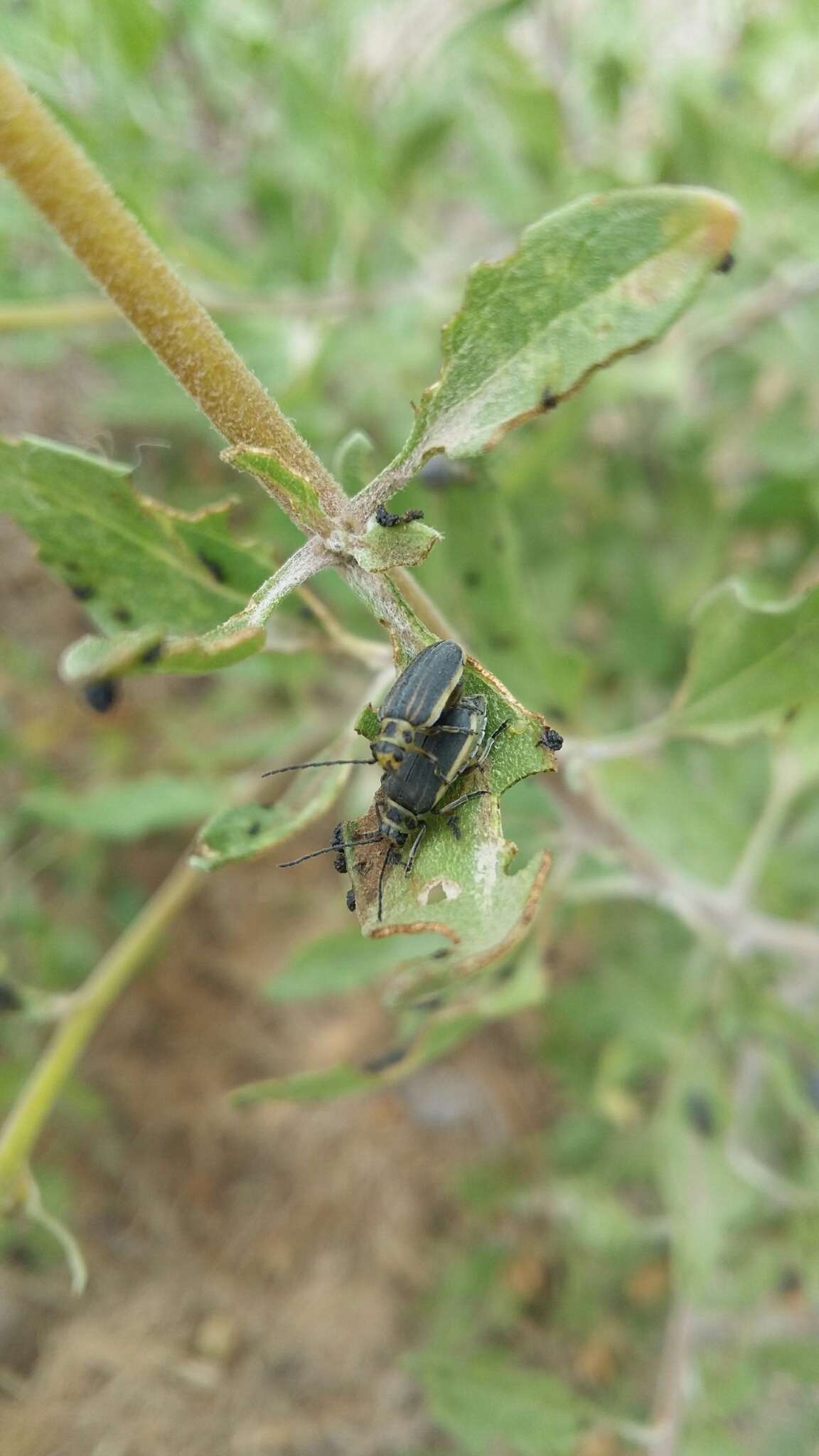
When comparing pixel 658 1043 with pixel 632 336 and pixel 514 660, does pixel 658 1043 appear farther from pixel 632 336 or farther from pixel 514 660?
pixel 632 336

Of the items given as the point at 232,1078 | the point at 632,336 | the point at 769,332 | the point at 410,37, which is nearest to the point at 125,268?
the point at 632,336

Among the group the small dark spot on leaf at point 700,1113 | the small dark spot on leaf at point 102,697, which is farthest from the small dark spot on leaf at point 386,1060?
the small dark spot on leaf at point 700,1113

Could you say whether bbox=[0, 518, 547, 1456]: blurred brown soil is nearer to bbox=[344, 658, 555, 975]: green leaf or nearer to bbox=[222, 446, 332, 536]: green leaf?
bbox=[344, 658, 555, 975]: green leaf

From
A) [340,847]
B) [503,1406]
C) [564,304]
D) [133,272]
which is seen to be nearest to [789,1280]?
[503,1406]

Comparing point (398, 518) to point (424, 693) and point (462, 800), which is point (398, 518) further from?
point (462, 800)

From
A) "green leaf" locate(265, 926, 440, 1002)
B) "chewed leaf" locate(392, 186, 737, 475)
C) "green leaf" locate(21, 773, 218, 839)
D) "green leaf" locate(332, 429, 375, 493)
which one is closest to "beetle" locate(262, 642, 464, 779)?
"chewed leaf" locate(392, 186, 737, 475)

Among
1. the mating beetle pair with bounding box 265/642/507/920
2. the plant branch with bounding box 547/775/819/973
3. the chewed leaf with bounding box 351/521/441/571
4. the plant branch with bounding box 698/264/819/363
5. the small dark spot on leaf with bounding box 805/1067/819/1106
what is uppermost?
the chewed leaf with bounding box 351/521/441/571
